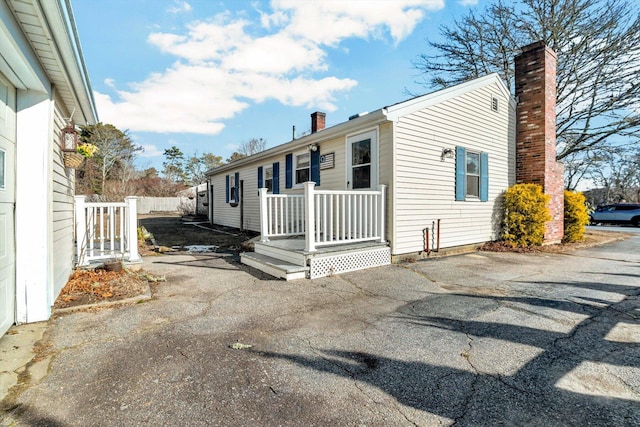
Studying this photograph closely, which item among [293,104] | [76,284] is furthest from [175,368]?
[293,104]

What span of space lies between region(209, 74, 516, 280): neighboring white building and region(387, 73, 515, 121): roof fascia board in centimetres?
2

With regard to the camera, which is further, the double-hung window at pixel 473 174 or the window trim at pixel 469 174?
the double-hung window at pixel 473 174

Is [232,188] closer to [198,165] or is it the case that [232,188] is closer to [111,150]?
[111,150]

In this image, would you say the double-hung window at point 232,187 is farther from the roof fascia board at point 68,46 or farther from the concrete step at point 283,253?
the roof fascia board at point 68,46

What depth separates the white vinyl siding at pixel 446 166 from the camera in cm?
A: 649

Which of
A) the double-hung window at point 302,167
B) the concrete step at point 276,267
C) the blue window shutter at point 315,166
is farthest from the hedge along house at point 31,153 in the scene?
the double-hung window at point 302,167

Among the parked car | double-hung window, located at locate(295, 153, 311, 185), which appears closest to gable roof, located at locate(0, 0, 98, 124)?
double-hung window, located at locate(295, 153, 311, 185)

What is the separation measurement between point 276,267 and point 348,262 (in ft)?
4.39

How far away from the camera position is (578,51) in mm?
11812

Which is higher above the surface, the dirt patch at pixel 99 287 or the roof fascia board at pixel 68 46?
the roof fascia board at pixel 68 46

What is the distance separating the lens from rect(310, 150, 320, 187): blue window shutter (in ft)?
26.7

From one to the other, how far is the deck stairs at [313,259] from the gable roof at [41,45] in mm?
3756

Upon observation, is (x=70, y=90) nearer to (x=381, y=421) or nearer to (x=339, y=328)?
(x=339, y=328)

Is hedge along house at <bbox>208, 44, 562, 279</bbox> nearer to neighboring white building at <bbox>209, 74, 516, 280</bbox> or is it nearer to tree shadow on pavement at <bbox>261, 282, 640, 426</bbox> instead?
neighboring white building at <bbox>209, 74, 516, 280</bbox>
